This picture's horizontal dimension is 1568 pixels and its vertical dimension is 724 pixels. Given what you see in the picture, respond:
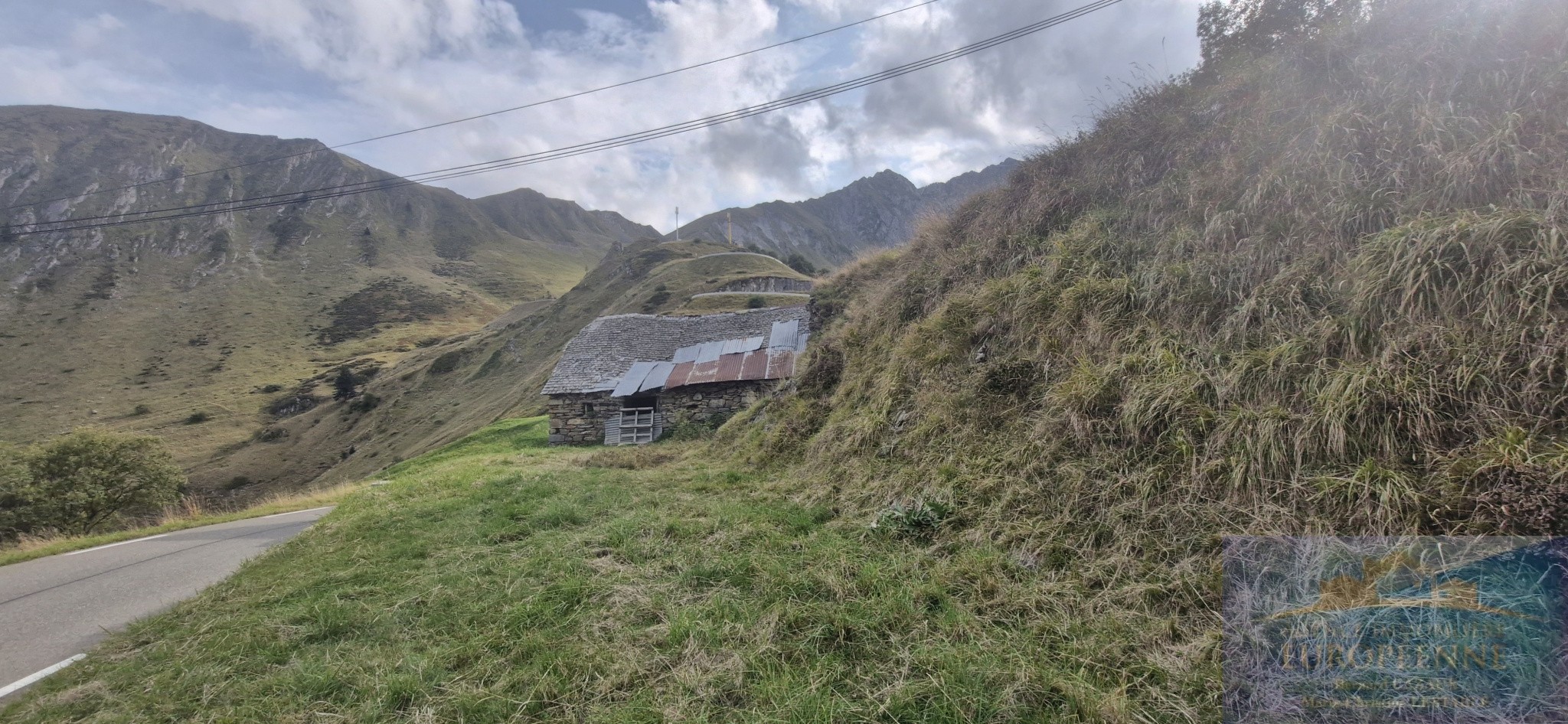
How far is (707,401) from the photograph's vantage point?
21.1 m

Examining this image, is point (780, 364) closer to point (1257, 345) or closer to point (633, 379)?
point (633, 379)

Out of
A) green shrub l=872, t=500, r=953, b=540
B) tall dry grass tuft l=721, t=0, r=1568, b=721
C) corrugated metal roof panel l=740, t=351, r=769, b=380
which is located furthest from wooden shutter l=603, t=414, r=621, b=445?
green shrub l=872, t=500, r=953, b=540

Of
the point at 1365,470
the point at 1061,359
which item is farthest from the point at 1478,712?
the point at 1061,359

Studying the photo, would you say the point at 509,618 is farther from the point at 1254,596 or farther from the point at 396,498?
the point at 396,498

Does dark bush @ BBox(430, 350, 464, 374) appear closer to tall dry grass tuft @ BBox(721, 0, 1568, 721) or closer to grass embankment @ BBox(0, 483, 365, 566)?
grass embankment @ BBox(0, 483, 365, 566)

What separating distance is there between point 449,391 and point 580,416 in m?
31.4

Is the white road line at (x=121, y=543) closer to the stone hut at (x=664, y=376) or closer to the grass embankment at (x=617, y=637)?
the grass embankment at (x=617, y=637)

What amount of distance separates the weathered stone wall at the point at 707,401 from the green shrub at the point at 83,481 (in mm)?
19021

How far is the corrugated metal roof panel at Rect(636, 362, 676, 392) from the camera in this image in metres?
21.8

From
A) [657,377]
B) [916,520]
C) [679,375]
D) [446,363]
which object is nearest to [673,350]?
[657,377]

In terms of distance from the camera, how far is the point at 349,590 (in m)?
5.40

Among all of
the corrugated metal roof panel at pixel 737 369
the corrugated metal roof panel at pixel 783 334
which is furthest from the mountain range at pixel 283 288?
the corrugated metal roof panel at pixel 737 369

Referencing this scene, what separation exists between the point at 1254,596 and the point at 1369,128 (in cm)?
582

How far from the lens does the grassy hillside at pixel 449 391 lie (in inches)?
1405
